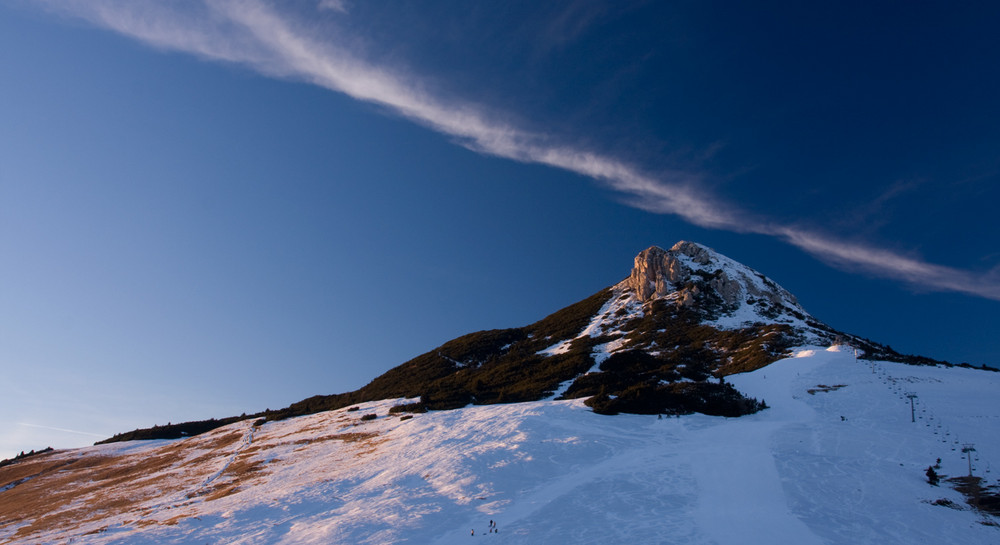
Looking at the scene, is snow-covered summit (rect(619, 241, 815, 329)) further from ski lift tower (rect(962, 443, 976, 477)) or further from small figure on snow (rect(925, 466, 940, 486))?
small figure on snow (rect(925, 466, 940, 486))

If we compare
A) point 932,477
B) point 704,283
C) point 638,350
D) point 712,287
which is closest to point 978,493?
point 932,477

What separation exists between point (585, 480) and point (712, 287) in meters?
64.4

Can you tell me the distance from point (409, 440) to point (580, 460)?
11467mm

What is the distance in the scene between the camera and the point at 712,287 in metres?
77.5

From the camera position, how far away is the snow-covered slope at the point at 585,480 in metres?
16.0

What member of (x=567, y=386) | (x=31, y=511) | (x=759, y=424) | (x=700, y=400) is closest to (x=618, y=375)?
(x=567, y=386)

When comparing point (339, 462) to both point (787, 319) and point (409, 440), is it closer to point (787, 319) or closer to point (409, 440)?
point (409, 440)

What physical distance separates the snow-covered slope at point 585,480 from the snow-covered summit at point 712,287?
29.1m

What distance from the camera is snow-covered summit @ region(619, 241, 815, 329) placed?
68250 millimetres

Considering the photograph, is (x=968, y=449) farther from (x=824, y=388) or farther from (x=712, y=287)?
(x=712, y=287)

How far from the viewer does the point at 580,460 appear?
2273 cm

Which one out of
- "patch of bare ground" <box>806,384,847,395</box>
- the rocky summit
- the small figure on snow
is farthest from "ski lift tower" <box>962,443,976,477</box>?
"patch of bare ground" <box>806,384,847,395</box>

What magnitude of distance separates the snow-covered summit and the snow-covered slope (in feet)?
95.4

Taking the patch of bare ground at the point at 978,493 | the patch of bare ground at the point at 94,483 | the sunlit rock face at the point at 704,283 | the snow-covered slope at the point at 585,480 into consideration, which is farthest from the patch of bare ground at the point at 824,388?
the patch of bare ground at the point at 94,483
